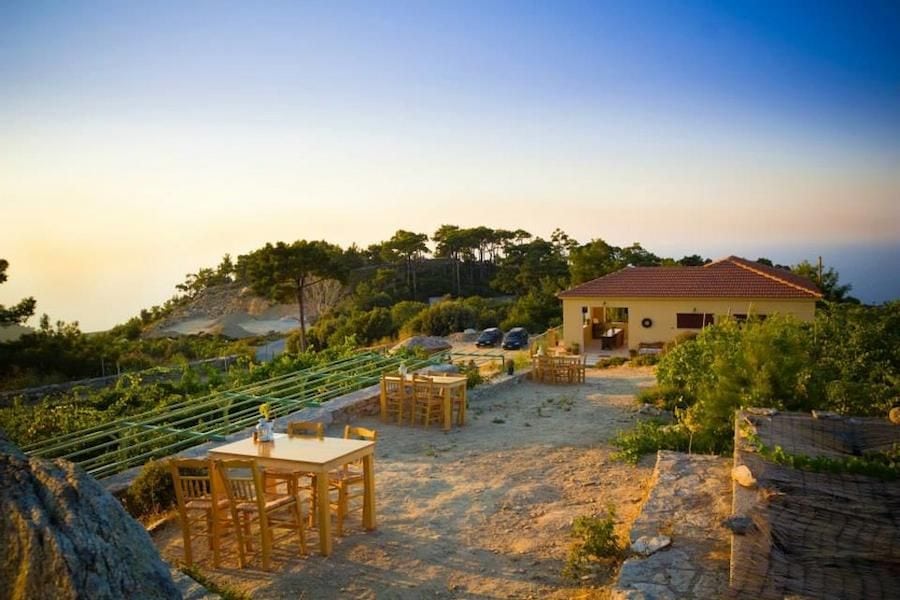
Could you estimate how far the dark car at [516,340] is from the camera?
29595 millimetres

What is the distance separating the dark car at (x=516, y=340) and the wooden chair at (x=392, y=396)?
18.1 m

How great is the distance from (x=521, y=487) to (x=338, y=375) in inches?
265

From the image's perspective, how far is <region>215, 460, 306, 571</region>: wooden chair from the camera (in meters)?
5.29

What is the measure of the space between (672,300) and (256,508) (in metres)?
24.7

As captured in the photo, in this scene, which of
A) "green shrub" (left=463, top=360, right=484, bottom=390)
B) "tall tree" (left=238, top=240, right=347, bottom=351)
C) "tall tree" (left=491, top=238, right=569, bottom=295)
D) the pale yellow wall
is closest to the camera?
"green shrub" (left=463, top=360, right=484, bottom=390)

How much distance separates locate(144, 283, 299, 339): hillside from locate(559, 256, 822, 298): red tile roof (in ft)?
90.6

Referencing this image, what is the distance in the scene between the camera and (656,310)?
27828 mm

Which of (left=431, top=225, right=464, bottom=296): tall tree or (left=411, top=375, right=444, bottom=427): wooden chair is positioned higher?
(left=431, top=225, right=464, bottom=296): tall tree

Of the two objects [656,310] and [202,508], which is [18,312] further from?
[656,310]

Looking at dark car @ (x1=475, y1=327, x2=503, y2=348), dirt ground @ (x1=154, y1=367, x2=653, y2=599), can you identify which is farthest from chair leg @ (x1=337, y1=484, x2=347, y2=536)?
dark car @ (x1=475, y1=327, x2=503, y2=348)

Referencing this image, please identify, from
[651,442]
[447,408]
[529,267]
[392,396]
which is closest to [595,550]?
[651,442]

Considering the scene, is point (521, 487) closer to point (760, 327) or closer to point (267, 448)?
point (267, 448)

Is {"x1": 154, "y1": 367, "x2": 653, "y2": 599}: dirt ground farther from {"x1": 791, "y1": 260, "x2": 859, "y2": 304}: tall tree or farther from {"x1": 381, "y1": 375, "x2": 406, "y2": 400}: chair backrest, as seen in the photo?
{"x1": 791, "y1": 260, "x2": 859, "y2": 304}: tall tree

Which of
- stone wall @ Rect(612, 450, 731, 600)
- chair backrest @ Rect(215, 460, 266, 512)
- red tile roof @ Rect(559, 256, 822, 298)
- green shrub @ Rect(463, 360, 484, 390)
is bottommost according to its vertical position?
green shrub @ Rect(463, 360, 484, 390)
